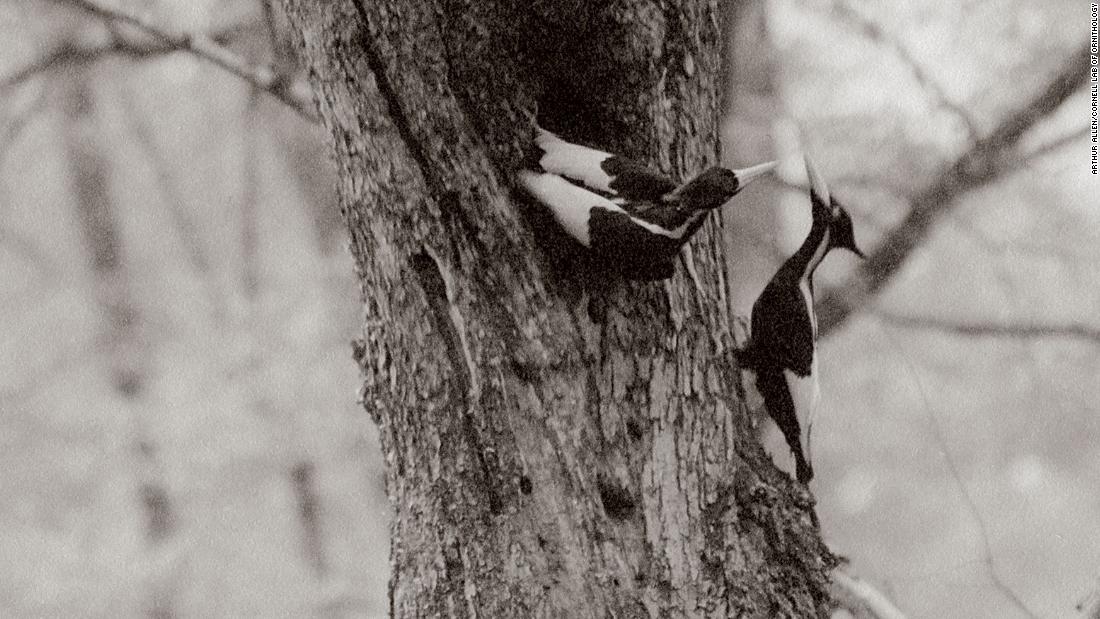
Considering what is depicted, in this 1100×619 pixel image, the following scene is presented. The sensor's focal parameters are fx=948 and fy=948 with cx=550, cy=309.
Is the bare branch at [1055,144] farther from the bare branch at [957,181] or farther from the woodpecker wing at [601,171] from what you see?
the woodpecker wing at [601,171]

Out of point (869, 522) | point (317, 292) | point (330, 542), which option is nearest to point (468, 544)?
point (317, 292)

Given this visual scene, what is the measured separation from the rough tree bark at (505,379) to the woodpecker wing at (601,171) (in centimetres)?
4

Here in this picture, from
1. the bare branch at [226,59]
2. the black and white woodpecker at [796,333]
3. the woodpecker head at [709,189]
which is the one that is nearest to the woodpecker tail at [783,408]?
the black and white woodpecker at [796,333]

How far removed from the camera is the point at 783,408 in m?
1.97

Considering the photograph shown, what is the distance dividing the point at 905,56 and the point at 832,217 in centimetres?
103

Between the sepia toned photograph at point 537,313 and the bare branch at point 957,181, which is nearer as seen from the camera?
the sepia toned photograph at point 537,313

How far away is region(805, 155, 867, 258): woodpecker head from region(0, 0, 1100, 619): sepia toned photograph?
0.01 metres

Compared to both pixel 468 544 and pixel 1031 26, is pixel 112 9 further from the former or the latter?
pixel 1031 26

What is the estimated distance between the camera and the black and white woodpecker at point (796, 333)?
1.76 m

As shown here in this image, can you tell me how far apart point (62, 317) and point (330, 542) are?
2189 mm

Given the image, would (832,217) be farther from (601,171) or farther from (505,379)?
(505,379)

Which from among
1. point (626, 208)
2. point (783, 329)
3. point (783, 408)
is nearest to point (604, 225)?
point (626, 208)

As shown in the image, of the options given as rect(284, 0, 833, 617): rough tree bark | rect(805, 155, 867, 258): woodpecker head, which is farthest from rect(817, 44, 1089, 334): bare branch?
rect(284, 0, 833, 617): rough tree bark

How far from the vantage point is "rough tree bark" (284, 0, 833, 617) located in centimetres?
106
